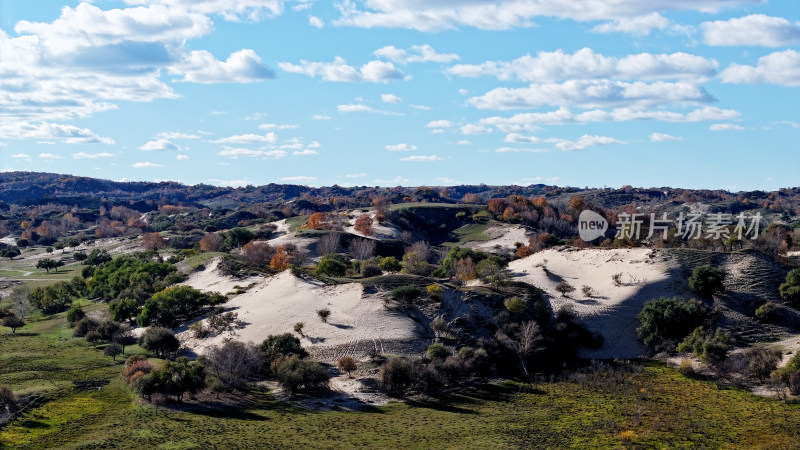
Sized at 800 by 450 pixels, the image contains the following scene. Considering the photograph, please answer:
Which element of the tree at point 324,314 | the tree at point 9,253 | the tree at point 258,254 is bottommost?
the tree at point 9,253

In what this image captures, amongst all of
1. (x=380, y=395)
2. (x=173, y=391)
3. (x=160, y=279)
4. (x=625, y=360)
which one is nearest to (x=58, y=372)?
(x=173, y=391)

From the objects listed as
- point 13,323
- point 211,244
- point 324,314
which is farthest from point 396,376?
point 211,244

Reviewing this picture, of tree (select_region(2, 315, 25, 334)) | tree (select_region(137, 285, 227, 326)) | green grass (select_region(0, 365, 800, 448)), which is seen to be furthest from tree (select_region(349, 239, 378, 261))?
green grass (select_region(0, 365, 800, 448))

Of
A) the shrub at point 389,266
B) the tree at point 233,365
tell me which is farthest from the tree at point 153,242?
the tree at point 233,365

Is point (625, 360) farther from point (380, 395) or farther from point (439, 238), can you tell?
point (439, 238)

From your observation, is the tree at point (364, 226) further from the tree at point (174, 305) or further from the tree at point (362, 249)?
the tree at point (174, 305)

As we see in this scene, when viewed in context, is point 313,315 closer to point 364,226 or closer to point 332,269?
point 332,269
